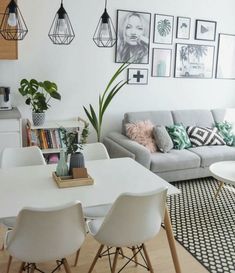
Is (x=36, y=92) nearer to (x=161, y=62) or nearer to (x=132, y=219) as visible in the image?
(x=161, y=62)

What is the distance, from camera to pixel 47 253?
68.6 inches

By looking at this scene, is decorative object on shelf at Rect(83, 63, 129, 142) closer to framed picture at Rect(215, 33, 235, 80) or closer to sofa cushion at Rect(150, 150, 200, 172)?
sofa cushion at Rect(150, 150, 200, 172)

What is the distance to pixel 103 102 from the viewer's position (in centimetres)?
443

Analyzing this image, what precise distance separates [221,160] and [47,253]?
3124 mm

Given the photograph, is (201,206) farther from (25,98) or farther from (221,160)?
(25,98)

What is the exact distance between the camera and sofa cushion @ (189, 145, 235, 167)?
4.23 meters

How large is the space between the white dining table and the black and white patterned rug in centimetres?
51

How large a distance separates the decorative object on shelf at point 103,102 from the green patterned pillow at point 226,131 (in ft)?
5.07

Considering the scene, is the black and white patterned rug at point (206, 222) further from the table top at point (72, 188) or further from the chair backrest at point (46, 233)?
the chair backrest at point (46, 233)

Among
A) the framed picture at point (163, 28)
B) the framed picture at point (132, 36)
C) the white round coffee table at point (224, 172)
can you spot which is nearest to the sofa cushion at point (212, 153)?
the white round coffee table at point (224, 172)

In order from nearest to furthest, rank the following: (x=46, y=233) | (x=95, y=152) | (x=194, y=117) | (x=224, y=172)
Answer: (x=46, y=233) → (x=95, y=152) → (x=224, y=172) → (x=194, y=117)

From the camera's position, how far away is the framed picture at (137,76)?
455 centimetres

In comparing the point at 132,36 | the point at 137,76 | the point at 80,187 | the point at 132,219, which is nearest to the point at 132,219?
the point at 132,219

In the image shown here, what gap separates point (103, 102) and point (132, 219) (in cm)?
274
